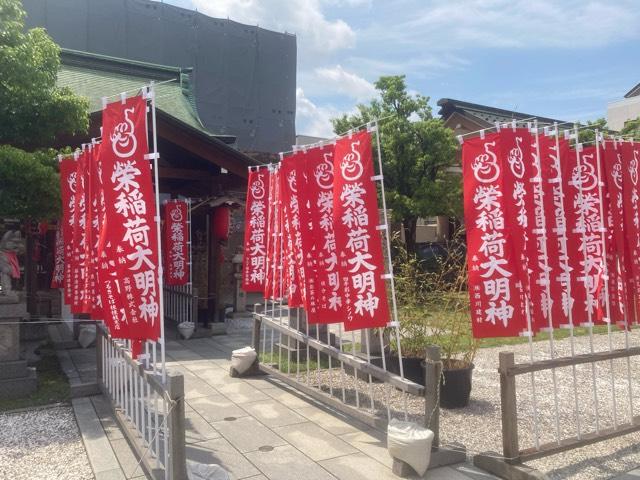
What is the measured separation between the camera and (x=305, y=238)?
23.0 ft

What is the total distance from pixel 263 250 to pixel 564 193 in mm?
6453

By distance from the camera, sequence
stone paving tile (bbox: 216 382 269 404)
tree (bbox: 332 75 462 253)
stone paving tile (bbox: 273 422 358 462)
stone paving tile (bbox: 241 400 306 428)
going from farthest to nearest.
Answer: tree (bbox: 332 75 462 253) < stone paving tile (bbox: 216 382 269 404) < stone paving tile (bbox: 241 400 306 428) < stone paving tile (bbox: 273 422 358 462)

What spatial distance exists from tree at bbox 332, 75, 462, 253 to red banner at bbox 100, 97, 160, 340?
12661 mm

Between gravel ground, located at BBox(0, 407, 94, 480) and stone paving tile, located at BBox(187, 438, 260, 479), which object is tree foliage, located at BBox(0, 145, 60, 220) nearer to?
gravel ground, located at BBox(0, 407, 94, 480)

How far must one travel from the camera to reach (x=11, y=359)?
8016 millimetres

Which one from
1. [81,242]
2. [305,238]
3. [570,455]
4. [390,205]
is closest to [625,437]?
[570,455]

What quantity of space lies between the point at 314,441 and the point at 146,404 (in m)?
2.04

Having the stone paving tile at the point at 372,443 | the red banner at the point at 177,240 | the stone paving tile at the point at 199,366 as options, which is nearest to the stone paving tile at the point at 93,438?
the stone paving tile at the point at 199,366

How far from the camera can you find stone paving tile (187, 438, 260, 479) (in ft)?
18.2

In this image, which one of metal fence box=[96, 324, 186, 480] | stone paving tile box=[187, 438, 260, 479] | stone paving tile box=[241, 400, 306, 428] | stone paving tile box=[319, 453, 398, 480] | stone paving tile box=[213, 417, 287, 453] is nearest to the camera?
metal fence box=[96, 324, 186, 480]

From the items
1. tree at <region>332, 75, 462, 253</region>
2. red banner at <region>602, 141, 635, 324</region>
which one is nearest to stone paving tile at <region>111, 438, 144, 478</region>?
red banner at <region>602, 141, 635, 324</region>

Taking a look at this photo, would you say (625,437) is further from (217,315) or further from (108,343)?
(217,315)

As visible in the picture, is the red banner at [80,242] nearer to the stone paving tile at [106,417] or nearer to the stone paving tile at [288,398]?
the stone paving tile at [106,417]

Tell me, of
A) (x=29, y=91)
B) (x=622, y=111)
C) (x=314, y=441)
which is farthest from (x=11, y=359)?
(x=622, y=111)
